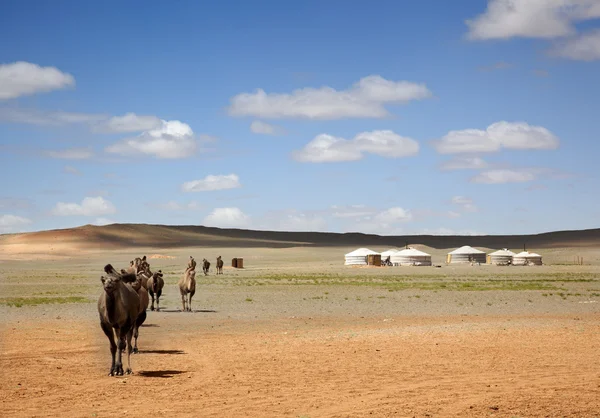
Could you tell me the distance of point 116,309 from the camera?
48.8 feet

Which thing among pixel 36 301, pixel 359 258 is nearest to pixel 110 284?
pixel 36 301

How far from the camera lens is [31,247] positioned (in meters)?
187

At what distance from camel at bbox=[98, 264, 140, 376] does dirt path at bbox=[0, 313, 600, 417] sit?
52cm

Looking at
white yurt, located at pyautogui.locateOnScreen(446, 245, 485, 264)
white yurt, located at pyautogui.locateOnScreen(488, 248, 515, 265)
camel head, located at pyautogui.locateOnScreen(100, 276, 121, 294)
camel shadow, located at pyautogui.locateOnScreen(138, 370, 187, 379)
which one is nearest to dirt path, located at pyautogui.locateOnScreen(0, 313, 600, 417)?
camel shadow, located at pyautogui.locateOnScreen(138, 370, 187, 379)

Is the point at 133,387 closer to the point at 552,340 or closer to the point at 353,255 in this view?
the point at 552,340

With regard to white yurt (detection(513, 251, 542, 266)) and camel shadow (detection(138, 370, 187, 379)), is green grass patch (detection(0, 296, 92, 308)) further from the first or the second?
white yurt (detection(513, 251, 542, 266))

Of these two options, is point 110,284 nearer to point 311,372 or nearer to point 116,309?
point 116,309

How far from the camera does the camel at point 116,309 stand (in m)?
14.7

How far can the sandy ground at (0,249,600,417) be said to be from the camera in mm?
12359

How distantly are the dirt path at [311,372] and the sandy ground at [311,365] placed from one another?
0.03 metres

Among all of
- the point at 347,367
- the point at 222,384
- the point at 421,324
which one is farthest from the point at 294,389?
the point at 421,324

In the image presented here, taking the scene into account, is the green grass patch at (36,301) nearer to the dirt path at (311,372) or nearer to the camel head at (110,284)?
the dirt path at (311,372)

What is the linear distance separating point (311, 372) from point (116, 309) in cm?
369

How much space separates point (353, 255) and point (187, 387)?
95.6m
